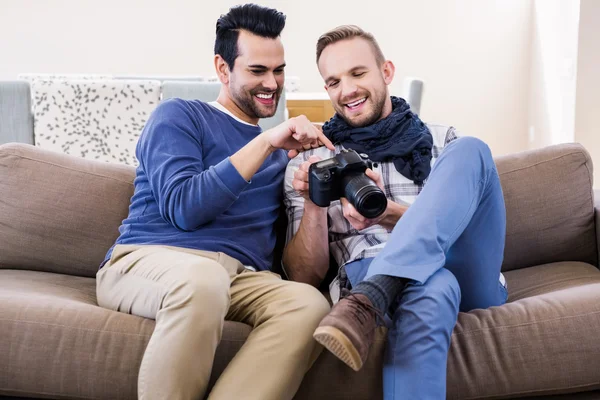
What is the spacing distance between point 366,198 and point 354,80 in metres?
0.60

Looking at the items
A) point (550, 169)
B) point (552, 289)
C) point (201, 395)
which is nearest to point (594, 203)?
point (550, 169)

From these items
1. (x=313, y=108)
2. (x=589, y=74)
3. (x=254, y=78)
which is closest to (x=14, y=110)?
(x=313, y=108)

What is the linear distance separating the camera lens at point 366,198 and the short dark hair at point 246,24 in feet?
2.13

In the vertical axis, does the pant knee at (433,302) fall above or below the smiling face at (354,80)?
below

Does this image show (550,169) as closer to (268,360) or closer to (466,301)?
(466,301)

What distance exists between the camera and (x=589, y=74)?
4.82m

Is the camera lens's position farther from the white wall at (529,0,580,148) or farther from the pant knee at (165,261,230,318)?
the white wall at (529,0,580,148)

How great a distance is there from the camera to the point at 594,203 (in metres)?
2.08

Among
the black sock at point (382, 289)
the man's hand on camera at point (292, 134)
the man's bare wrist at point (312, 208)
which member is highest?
the man's hand on camera at point (292, 134)

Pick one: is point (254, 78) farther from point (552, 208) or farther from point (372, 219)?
point (552, 208)

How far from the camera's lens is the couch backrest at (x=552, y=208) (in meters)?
2.03

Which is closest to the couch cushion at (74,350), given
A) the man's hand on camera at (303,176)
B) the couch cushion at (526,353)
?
the man's hand on camera at (303,176)

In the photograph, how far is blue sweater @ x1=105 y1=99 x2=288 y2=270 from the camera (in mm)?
1638

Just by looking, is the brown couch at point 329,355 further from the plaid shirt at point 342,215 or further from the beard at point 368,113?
the beard at point 368,113
